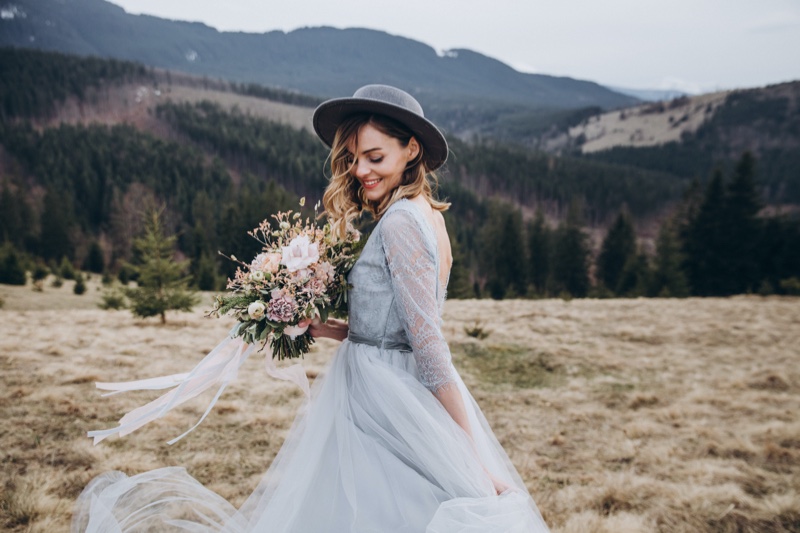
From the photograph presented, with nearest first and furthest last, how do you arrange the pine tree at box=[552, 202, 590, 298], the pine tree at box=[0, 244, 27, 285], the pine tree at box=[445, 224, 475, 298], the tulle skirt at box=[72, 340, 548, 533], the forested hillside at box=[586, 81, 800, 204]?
1. the tulle skirt at box=[72, 340, 548, 533]
2. the pine tree at box=[0, 244, 27, 285]
3. the pine tree at box=[445, 224, 475, 298]
4. the pine tree at box=[552, 202, 590, 298]
5. the forested hillside at box=[586, 81, 800, 204]

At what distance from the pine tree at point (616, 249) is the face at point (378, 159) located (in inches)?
2042

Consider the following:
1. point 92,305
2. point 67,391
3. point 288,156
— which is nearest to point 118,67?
point 288,156

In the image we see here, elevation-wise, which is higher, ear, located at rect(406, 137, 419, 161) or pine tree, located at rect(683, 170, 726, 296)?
ear, located at rect(406, 137, 419, 161)

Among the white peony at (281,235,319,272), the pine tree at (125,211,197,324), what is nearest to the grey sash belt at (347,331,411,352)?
the white peony at (281,235,319,272)

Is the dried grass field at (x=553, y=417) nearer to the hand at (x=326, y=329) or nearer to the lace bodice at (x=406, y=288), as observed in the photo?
the hand at (x=326, y=329)

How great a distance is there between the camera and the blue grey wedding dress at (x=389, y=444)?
1817mm

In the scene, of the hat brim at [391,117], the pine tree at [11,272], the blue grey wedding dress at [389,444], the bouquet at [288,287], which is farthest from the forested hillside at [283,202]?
the blue grey wedding dress at [389,444]

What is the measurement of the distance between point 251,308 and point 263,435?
420cm

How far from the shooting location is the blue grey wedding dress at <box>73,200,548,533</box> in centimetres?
182

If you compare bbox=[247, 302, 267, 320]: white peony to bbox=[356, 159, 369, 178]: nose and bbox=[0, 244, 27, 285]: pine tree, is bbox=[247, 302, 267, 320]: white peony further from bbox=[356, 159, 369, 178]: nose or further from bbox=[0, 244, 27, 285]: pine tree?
bbox=[0, 244, 27, 285]: pine tree

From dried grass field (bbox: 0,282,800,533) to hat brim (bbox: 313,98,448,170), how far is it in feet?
11.3

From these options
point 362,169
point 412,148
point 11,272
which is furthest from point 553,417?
point 11,272

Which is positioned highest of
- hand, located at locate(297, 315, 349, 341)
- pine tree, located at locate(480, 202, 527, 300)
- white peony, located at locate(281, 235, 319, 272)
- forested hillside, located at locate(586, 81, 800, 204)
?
forested hillside, located at locate(586, 81, 800, 204)

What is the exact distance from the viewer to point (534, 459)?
17.7 feet
